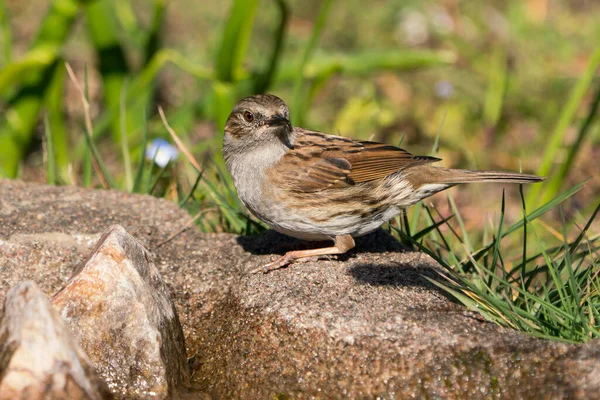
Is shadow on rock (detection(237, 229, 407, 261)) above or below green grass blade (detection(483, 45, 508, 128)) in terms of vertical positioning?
below

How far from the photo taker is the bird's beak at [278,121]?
175 inches

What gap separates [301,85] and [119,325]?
10.4 feet

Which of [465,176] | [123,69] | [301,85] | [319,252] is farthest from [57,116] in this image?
[465,176]

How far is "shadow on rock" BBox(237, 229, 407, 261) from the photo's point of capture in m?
4.57

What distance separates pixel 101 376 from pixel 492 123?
543cm

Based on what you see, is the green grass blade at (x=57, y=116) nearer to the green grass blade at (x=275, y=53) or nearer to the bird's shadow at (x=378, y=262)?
the green grass blade at (x=275, y=53)

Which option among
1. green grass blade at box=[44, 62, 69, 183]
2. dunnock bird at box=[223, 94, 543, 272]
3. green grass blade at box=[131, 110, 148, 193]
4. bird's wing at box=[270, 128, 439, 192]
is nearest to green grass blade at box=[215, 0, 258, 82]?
green grass blade at box=[131, 110, 148, 193]

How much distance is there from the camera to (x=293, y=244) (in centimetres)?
471

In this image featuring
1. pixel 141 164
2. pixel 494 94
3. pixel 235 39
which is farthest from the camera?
pixel 494 94

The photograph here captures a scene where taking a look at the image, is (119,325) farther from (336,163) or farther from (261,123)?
(336,163)

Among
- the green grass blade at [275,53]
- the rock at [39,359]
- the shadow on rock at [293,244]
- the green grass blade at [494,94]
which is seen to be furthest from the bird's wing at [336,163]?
the green grass blade at [494,94]

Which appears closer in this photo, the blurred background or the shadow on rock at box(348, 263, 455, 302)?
the shadow on rock at box(348, 263, 455, 302)

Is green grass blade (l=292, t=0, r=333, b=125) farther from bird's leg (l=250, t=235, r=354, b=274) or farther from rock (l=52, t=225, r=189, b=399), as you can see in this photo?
rock (l=52, t=225, r=189, b=399)

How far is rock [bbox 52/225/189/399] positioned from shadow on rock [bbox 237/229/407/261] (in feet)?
3.39
